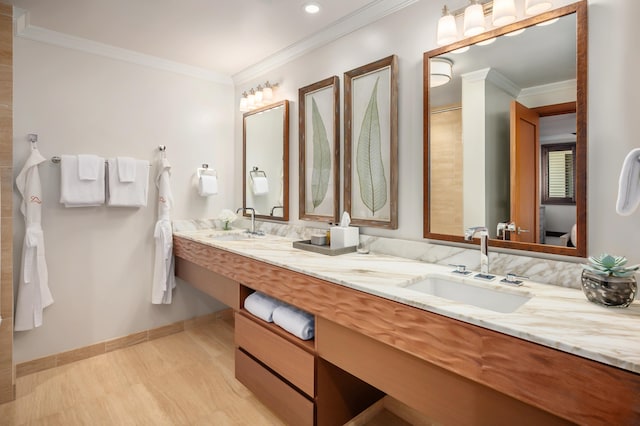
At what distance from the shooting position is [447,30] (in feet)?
5.55

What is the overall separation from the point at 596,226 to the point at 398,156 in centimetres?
101

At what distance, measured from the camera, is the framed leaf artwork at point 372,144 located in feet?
6.68

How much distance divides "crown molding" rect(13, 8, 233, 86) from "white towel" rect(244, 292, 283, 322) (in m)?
2.22

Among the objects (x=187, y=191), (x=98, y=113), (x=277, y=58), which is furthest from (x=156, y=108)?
(x=277, y=58)

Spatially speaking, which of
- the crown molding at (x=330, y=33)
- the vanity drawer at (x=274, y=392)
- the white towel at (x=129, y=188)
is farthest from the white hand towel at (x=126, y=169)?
the vanity drawer at (x=274, y=392)

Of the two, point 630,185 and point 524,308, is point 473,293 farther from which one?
point 630,185

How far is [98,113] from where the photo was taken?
2691 millimetres

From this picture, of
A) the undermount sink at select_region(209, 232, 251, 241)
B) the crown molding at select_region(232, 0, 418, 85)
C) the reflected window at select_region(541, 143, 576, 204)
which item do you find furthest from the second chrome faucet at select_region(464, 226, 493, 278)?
the undermount sink at select_region(209, 232, 251, 241)

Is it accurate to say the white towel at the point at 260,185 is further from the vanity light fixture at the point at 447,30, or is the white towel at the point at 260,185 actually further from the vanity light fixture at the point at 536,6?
the vanity light fixture at the point at 536,6

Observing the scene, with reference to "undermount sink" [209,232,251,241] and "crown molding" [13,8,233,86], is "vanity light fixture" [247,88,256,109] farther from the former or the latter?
"undermount sink" [209,232,251,241]

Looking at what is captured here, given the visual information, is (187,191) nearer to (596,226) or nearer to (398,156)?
(398,156)

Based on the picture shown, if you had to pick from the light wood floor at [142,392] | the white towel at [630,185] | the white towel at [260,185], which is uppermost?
the white towel at [260,185]

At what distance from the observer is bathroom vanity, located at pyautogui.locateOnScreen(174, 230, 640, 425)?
0.86 metres

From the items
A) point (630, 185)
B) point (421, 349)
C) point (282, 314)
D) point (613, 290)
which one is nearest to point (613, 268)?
point (613, 290)
